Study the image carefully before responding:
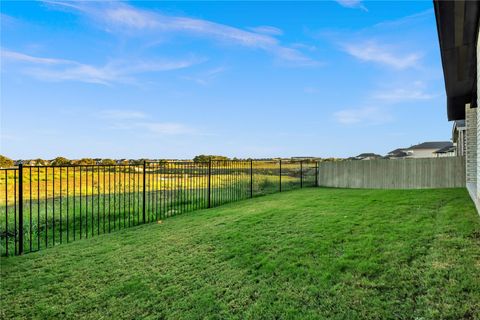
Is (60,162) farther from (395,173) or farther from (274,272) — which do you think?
(395,173)

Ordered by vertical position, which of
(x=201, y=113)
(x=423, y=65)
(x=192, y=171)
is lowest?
(x=192, y=171)

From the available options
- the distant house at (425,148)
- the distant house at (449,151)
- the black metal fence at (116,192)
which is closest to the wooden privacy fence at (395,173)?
the black metal fence at (116,192)

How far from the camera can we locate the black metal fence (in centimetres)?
601

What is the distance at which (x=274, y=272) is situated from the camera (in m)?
3.38

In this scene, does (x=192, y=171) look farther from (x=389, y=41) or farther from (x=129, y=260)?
(x=389, y=41)

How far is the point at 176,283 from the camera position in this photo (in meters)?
3.46

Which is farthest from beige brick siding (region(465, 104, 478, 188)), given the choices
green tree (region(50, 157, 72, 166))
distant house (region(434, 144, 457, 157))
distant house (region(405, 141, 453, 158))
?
distant house (region(405, 141, 453, 158))

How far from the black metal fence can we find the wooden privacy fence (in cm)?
282

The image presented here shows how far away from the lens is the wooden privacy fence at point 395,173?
Result: 35.9ft

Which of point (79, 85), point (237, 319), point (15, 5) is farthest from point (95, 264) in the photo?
point (79, 85)

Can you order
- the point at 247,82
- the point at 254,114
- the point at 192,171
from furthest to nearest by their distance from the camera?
the point at 254,114
the point at 247,82
the point at 192,171

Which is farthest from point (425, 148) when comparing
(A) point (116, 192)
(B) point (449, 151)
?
(A) point (116, 192)

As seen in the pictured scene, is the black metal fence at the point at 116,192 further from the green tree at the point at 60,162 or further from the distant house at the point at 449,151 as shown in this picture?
the distant house at the point at 449,151

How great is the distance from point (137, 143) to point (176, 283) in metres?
10.5
